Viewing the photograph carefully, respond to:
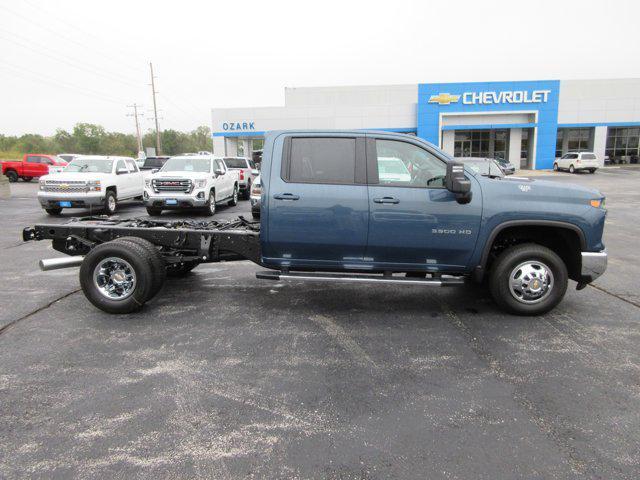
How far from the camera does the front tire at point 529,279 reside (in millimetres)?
5098

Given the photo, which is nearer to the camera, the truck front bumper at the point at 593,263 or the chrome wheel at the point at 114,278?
the truck front bumper at the point at 593,263

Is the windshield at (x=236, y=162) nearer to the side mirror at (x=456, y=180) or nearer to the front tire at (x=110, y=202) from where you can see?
the front tire at (x=110, y=202)

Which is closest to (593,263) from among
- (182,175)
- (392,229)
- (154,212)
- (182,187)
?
(392,229)

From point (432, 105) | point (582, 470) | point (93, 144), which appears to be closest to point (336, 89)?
point (432, 105)

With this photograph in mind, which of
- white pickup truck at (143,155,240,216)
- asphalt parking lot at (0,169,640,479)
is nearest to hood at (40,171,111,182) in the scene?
white pickup truck at (143,155,240,216)

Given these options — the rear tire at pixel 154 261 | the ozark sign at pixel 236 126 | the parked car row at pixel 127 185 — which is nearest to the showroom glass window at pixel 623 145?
the ozark sign at pixel 236 126

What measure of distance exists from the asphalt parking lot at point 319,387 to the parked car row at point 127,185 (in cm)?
774

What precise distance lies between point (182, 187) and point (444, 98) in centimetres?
3368

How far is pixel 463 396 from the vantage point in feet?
11.6

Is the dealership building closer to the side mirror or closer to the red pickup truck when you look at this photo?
the red pickup truck

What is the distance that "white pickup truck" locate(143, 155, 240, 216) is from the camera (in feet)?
44.4

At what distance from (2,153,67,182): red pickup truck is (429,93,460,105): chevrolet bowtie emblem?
3030 cm

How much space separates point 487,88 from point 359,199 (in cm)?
4101

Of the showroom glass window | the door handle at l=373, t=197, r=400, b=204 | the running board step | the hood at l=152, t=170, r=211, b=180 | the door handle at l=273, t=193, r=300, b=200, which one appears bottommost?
the running board step
